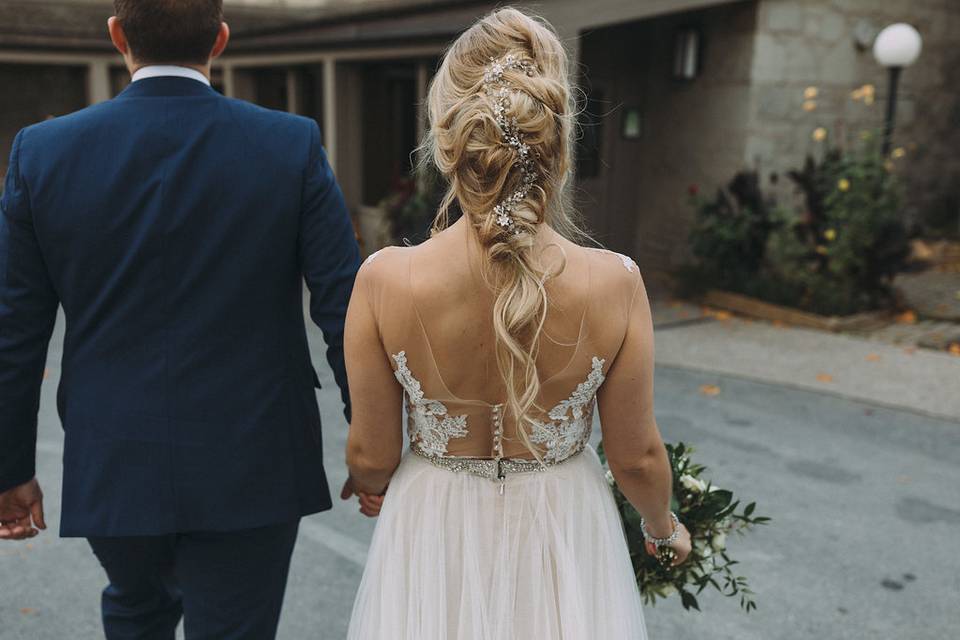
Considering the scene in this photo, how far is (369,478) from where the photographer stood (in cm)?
202

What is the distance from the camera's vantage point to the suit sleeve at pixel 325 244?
2.08 meters

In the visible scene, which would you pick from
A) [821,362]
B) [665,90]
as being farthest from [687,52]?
[821,362]

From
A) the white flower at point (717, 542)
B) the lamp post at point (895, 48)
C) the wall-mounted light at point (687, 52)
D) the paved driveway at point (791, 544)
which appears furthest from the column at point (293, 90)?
the white flower at point (717, 542)

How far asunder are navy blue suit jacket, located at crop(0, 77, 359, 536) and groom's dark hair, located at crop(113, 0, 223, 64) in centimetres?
6

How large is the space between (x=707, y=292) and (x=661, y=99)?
255cm

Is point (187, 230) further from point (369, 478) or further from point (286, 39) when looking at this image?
point (286, 39)

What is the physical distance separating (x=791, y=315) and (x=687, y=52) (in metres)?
3.16

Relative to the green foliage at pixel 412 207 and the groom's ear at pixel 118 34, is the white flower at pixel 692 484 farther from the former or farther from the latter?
the green foliage at pixel 412 207

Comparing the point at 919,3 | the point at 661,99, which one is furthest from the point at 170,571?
the point at 919,3

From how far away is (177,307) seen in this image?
198cm

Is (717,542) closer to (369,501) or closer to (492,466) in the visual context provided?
(492,466)

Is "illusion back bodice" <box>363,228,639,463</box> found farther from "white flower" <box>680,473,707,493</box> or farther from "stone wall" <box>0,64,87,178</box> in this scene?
"stone wall" <box>0,64,87,178</box>

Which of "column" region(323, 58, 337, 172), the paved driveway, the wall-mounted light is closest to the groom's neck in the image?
the paved driveway

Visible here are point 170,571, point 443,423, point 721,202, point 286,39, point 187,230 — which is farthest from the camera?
point 286,39
